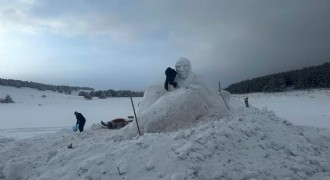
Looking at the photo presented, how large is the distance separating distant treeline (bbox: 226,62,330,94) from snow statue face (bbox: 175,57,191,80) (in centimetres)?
3853

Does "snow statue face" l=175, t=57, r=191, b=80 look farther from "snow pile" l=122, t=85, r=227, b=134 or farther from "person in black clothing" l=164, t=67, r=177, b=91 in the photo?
"snow pile" l=122, t=85, r=227, b=134

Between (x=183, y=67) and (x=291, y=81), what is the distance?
142 ft

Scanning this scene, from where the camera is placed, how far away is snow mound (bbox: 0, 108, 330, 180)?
7.36 metres

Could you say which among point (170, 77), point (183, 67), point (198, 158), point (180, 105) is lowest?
point (198, 158)

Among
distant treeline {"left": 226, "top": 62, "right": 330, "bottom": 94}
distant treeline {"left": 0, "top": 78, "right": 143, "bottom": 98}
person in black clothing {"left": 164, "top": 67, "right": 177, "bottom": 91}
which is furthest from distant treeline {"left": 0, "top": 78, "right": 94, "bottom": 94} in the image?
person in black clothing {"left": 164, "top": 67, "right": 177, "bottom": 91}

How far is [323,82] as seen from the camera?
47.3 metres

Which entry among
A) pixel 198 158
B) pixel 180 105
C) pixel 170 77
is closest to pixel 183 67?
pixel 170 77

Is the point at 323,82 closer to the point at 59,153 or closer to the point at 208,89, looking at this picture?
the point at 208,89

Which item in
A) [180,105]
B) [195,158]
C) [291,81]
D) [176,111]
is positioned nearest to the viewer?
[195,158]

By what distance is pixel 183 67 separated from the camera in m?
13.6

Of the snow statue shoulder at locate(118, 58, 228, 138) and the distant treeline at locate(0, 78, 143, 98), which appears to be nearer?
the snow statue shoulder at locate(118, 58, 228, 138)

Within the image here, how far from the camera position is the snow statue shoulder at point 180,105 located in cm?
1148

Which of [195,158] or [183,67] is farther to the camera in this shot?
[183,67]

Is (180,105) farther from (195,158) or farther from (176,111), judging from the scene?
(195,158)
